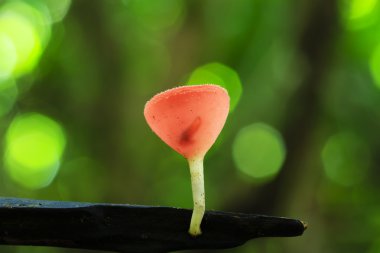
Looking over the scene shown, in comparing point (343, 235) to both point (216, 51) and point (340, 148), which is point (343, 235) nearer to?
point (340, 148)

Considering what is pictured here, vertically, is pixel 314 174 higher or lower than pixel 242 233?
higher

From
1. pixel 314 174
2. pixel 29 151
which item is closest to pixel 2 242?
pixel 314 174

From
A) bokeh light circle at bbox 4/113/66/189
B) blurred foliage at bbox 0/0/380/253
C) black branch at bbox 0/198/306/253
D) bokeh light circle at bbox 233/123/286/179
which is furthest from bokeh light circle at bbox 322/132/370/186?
black branch at bbox 0/198/306/253

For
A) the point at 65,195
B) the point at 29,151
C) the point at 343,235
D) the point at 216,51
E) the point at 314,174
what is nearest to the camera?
the point at 314,174

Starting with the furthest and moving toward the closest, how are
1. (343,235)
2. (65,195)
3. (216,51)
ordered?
(343,235), (65,195), (216,51)

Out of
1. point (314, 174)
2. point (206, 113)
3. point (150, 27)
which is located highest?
point (150, 27)

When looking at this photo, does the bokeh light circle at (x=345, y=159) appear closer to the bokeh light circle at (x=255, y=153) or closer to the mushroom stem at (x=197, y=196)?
the bokeh light circle at (x=255, y=153)

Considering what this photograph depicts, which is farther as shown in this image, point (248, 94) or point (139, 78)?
point (248, 94)

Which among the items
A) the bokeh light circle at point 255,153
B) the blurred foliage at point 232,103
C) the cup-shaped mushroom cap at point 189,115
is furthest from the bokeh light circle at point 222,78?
the cup-shaped mushroom cap at point 189,115
